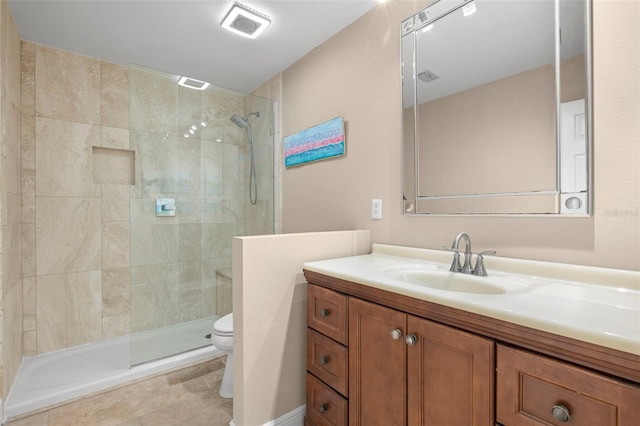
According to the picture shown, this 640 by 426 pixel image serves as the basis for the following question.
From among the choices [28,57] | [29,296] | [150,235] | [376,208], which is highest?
[28,57]

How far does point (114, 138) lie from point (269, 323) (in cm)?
218

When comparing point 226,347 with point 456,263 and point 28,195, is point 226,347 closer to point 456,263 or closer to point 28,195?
point 456,263

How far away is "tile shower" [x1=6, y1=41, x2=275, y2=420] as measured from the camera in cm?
223

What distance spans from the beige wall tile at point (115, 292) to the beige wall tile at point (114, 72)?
5.33 feet

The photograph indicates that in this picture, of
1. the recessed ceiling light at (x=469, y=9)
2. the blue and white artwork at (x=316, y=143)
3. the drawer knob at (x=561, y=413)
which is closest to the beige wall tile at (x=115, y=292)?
the blue and white artwork at (x=316, y=143)

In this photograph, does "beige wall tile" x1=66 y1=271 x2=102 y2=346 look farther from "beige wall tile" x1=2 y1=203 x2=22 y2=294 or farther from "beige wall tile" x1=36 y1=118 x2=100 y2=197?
"beige wall tile" x1=36 y1=118 x2=100 y2=197

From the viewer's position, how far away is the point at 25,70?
2.19 m

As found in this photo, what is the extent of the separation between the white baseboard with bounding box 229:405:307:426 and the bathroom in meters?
0.03

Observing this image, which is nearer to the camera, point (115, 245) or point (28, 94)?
point (28, 94)

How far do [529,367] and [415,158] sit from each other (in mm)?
1132

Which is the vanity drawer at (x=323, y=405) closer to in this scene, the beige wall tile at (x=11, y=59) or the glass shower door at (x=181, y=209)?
the glass shower door at (x=181, y=209)

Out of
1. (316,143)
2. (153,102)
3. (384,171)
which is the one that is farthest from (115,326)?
(384,171)

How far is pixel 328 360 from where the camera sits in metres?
1.32

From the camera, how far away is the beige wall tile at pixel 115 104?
97.7 inches
